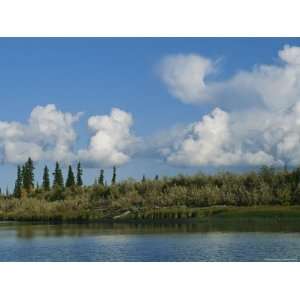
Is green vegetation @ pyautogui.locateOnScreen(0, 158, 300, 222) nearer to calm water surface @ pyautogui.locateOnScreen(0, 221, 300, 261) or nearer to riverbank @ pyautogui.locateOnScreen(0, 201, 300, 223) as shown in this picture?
riverbank @ pyautogui.locateOnScreen(0, 201, 300, 223)

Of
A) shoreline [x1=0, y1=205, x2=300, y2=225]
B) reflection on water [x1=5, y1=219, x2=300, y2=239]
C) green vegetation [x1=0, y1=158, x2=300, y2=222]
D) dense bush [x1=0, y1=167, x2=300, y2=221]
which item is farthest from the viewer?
dense bush [x1=0, y1=167, x2=300, y2=221]

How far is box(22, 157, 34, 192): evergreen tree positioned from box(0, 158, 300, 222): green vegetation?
193 cm

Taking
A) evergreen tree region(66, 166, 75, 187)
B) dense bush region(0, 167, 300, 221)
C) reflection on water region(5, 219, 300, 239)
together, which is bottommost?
reflection on water region(5, 219, 300, 239)

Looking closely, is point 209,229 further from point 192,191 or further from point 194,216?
point 192,191

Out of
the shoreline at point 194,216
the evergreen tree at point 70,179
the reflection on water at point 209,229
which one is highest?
the evergreen tree at point 70,179

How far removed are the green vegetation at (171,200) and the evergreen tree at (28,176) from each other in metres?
1.93

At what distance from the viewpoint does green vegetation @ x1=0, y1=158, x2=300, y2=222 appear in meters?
90.3

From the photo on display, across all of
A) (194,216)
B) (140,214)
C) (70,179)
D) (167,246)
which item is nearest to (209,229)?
(167,246)

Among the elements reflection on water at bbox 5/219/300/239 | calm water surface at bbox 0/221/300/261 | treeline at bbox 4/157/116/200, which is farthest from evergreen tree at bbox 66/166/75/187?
calm water surface at bbox 0/221/300/261

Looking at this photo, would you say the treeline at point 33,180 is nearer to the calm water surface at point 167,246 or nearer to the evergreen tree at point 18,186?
the evergreen tree at point 18,186

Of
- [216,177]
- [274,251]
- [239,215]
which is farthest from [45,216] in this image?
[274,251]

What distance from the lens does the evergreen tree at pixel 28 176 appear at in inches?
5433

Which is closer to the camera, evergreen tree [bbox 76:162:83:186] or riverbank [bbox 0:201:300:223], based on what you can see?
riverbank [bbox 0:201:300:223]

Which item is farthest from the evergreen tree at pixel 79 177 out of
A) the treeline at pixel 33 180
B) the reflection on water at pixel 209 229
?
the reflection on water at pixel 209 229
